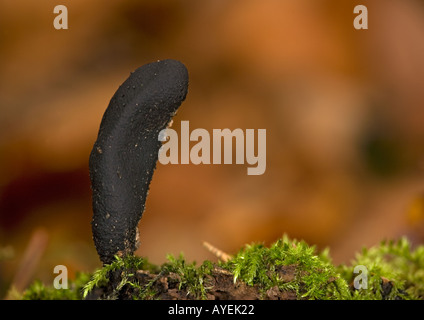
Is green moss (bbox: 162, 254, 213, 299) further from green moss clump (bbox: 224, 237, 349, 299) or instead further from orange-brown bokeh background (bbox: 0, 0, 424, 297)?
orange-brown bokeh background (bbox: 0, 0, 424, 297)

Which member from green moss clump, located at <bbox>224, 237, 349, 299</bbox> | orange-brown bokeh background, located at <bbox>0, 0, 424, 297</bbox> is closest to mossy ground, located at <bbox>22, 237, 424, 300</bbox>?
green moss clump, located at <bbox>224, 237, 349, 299</bbox>

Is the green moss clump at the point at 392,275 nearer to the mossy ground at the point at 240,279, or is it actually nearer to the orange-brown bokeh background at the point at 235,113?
the mossy ground at the point at 240,279

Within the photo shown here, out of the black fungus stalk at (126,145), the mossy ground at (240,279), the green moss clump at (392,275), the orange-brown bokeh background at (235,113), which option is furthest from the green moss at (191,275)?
the orange-brown bokeh background at (235,113)
